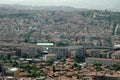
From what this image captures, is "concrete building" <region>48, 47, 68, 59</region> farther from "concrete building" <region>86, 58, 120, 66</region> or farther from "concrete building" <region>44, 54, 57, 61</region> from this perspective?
"concrete building" <region>86, 58, 120, 66</region>

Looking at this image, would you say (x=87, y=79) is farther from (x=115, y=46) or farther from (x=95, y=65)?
(x=115, y=46)

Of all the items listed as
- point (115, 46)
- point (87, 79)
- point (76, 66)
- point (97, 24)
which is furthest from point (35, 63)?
point (97, 24)

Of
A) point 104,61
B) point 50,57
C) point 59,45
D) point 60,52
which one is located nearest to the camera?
point 104,61

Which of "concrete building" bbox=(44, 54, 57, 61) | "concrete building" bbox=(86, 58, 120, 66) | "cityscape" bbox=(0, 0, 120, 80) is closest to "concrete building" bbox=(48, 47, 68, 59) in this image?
"cityscape" bbox=(0, 0, 120, 80)

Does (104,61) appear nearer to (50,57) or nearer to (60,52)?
(50,57)

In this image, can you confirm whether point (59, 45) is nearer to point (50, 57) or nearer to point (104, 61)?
point (50, 57)

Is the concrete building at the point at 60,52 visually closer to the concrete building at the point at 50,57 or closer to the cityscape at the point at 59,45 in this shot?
the cityscape at the point at 59,45

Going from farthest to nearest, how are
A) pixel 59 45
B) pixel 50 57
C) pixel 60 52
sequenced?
1. pixel 59 45
2. pixel 60 52
3. pixel 50 57

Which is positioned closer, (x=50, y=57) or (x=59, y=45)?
(x=50, y=57)

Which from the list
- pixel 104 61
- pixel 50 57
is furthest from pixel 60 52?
pixel 104 61
